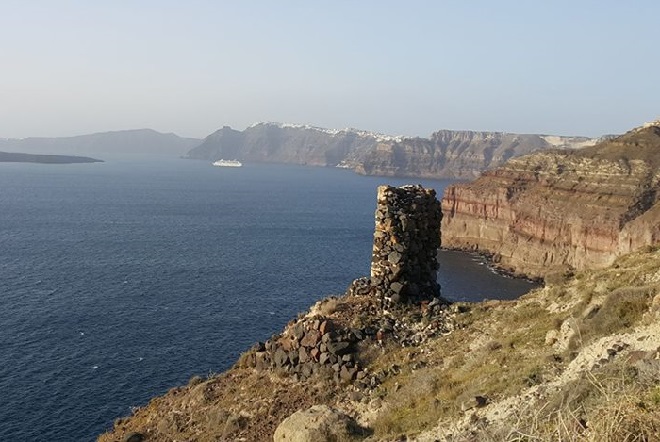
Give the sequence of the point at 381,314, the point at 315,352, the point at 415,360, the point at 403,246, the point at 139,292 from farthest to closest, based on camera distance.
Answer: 1. the point at 139,292
2. the point at 403,246
3. the point at 381,314
4. the point at 315,352
5. the point at 415,360

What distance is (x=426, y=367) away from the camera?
19.1 m

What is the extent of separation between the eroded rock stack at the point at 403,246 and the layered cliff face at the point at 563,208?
7104 centimetres

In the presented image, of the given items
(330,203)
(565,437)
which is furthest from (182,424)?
(330,203)

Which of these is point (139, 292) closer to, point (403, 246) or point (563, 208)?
point (403, 246)

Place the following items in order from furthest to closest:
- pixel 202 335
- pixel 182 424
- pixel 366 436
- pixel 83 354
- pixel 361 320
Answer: pixel 202 335, pixel 83 354, pixel 361 320, pixel 182 424, pixel 366 436

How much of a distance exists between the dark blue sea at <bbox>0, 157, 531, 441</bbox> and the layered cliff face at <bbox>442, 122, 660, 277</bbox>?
11475 mm

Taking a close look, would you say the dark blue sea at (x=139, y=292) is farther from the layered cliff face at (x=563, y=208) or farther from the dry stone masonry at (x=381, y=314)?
the dry stone masonry at (x=381, y=314)

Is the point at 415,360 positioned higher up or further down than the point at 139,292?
higher up

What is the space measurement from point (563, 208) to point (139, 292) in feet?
262

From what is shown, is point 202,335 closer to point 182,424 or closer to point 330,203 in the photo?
point 182,424

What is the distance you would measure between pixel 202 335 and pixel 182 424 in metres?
38.3

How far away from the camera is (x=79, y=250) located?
9662 centimetres

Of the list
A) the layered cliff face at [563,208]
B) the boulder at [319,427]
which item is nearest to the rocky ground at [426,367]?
the boulder at [319,427]

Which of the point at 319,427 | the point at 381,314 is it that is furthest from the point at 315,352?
the point at 319,427
